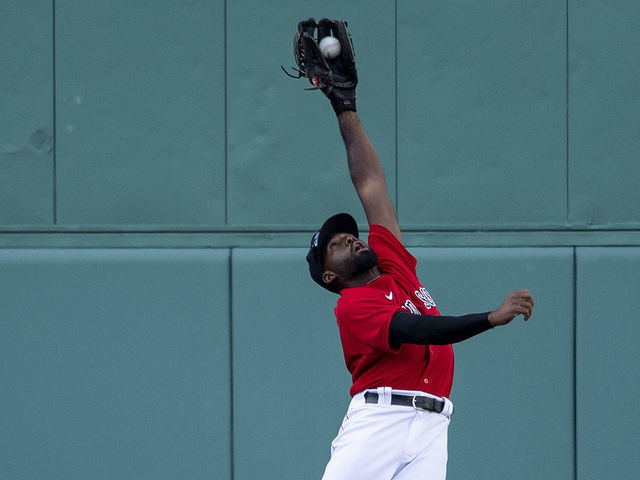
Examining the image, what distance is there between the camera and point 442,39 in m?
5.57

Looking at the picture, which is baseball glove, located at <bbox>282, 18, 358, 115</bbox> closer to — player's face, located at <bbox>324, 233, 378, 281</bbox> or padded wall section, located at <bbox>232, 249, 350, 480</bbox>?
player's face, located at <bbox>324, 233, 378, 281</bbox>

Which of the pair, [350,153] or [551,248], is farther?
[551,248]

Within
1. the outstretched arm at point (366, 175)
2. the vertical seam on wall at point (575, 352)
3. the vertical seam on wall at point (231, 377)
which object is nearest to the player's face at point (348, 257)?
the outstretched arm at point (366, 175)

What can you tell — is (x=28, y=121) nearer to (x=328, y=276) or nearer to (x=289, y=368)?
(x=289, y=368)

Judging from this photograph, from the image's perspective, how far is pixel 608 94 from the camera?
5523 millimetres

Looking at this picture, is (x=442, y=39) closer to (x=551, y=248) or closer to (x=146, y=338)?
(x=551, y=248)

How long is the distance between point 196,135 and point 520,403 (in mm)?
2672

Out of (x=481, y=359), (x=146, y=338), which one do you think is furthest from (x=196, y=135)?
(x=481, y=359)

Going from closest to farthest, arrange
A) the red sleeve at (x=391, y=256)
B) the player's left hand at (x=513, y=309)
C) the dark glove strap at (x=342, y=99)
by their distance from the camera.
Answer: the player's left hand at (x=513, y=309) < the red sleeve at (x=391, y=256) < the dark glove strap at (x=342, y=99)

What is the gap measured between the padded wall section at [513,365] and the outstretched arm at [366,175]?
1.48 meters

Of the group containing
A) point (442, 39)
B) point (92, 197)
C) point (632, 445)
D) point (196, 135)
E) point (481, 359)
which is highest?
point (442, 39)

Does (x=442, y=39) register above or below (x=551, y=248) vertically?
above

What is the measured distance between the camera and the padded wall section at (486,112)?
5543 mm

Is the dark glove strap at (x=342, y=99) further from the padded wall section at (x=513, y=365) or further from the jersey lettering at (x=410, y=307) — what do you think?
the padded wall section at (x=513, y=365)
